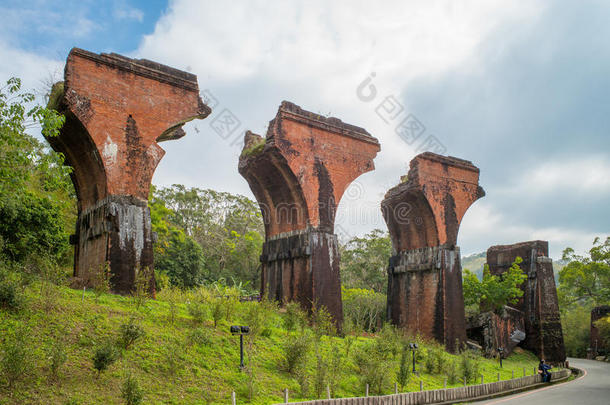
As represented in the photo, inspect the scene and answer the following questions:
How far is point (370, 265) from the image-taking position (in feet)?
106

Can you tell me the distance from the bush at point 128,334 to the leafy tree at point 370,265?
24.2 m

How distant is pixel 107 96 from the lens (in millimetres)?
12398

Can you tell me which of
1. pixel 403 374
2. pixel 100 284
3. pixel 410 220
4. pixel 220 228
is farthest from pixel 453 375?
pixel 220 228

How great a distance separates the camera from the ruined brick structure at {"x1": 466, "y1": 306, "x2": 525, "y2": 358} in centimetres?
2003

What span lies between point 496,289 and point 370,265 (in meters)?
11.3

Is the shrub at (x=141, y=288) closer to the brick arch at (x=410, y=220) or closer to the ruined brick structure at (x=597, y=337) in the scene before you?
the brick arch at (x=410, y=220)

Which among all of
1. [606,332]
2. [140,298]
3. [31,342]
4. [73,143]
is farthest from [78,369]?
[606,332]

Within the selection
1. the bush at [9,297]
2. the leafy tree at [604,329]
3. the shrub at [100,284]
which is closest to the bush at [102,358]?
the bush at [9,297]

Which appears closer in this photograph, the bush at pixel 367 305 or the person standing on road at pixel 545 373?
the person standing on road at pixel 545 373

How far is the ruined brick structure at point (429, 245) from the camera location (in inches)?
714

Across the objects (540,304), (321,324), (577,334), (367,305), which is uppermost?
(540,304)

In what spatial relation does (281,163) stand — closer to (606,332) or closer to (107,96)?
(107,96)

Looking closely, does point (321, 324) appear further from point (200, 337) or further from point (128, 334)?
point (128, 334)

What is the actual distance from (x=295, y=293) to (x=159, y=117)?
6357 millimetres
